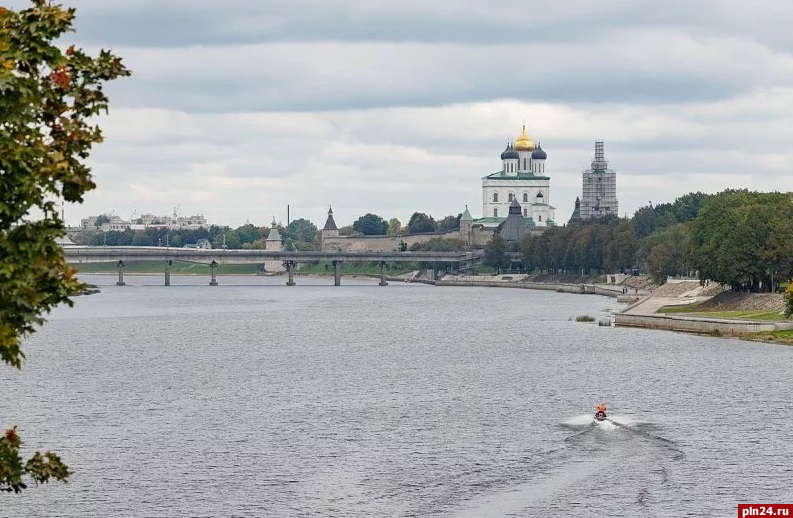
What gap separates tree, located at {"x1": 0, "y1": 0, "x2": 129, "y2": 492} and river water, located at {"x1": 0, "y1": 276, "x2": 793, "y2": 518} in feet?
90.5

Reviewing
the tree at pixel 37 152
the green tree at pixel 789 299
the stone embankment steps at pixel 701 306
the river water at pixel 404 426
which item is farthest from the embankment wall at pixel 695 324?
the tree at pixel 37 152

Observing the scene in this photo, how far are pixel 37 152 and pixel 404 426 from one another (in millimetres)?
49451

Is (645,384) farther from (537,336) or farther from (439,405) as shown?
(537,336)

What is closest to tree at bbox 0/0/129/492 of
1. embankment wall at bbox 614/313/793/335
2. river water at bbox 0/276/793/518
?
river water at bbox 0/276/793/518

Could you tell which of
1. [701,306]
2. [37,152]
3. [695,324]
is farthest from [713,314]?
[37,152]

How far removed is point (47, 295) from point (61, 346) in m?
105

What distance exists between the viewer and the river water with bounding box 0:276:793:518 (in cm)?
5184

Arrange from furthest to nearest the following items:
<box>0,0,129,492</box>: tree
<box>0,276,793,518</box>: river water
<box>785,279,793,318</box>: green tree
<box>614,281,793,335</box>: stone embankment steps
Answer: <box>614,281,793,335</box>: stone embankment steps, <box>785,279,793,318</box>: green tree, <box>0,276,793,518</box>: river water, <box>0,0,129,492</box>: tree

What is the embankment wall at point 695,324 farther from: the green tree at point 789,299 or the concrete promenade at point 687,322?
the green tree at point 789,299

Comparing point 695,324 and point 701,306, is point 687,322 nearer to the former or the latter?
point 695,324

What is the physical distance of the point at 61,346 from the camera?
125062 mm

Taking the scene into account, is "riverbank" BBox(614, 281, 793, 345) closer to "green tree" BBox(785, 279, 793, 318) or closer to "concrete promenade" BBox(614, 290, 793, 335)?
"concrete promenade" BBox(614, 290, 793, 335)

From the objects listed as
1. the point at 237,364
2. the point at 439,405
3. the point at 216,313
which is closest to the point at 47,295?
the point at 439,405

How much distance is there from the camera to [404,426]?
70.4 m
